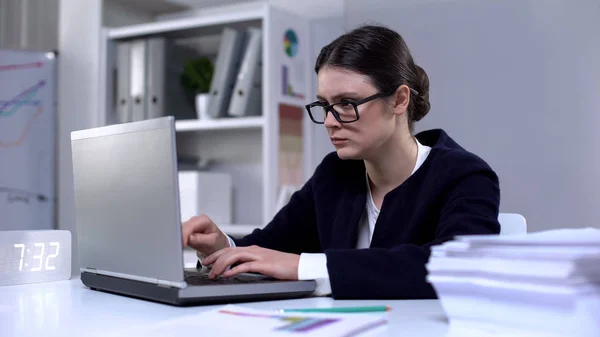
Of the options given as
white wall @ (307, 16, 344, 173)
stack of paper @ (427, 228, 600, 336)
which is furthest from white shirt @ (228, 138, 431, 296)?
white wall @ (307, 16, 344, 173)

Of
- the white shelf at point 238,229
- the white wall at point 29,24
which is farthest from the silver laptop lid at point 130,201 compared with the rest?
the white wall at point 29,24

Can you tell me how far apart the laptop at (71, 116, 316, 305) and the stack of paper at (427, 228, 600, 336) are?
0.35 metres

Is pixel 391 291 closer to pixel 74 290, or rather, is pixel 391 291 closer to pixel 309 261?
pixel 309 261

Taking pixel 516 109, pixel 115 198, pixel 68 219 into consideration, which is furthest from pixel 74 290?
pixel 68 219

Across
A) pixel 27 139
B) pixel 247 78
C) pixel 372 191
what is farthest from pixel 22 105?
pixel 372 191

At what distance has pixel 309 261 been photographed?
112 cm

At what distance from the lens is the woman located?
3.66 ft

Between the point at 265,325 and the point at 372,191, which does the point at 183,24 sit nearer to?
the point at 372,191

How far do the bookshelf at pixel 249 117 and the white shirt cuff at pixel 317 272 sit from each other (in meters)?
1.72

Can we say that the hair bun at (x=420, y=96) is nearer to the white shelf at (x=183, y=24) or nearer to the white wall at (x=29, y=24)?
the white shelf at (x=183, y=24)

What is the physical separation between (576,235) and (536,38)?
63.5 inches

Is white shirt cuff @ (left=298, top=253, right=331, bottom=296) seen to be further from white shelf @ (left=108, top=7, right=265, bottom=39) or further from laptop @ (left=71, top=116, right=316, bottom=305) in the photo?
white shelf @ (left=108, top=7, right=265, bottom=39)

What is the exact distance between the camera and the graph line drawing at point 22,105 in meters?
3.14

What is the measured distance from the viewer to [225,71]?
2.93m
